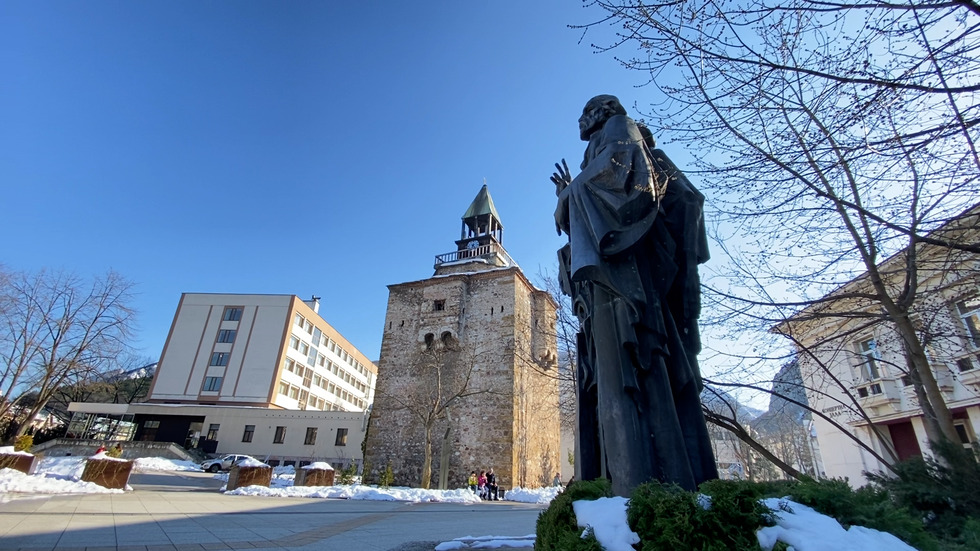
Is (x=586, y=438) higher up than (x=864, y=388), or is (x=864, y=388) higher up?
(x=864, y=388)

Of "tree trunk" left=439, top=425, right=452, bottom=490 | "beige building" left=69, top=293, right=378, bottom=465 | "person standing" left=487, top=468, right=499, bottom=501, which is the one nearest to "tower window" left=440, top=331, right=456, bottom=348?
"tree trunk" left=439, top=425, right=452, bottom=490

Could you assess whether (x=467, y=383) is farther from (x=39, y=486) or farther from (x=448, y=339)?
(x=39, y=486)

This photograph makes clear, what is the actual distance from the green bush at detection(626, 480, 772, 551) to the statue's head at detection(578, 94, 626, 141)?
2.94 m

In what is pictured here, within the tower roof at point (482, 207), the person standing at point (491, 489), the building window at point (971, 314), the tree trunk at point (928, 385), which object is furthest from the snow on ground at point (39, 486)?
the tower roof at point (482, 207)

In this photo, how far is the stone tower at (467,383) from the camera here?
68.3ft

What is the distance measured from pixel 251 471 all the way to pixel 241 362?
26.1m

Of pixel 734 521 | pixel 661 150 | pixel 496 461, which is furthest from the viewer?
pixel 496 461

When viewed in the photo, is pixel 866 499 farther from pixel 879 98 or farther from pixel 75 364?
pixel 75 364

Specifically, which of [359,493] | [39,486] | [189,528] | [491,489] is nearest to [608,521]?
[189,528]

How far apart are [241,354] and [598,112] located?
1496 inches

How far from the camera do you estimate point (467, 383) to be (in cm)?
2150

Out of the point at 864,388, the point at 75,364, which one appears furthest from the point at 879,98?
the point at 75,364

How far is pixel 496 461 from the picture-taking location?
66.1ft

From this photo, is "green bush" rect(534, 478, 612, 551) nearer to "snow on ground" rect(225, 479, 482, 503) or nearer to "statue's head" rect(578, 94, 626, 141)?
"statue's head" rect(578, 94, 626, 141)
